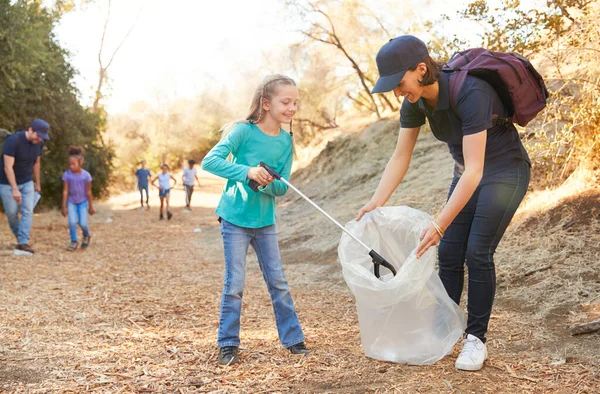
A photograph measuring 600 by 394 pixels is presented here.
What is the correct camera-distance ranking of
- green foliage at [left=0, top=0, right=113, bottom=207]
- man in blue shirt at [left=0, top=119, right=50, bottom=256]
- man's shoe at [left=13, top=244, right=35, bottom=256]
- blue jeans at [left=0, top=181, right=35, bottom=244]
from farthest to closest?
green foliage at [left=0, top=0, right=113, bottom=207] < man's shoe at [left=13, top=244, right=35, bottom=256] < blue jeans at [left=0, top=181, right=35, bottom=244] < man in blue shirt at [left=0, top=119, right=50, bottom=256]

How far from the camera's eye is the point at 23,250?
848 centimetres

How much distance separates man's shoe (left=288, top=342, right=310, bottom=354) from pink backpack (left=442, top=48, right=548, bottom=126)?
1.72m

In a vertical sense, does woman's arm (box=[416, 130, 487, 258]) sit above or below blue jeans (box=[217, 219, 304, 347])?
above

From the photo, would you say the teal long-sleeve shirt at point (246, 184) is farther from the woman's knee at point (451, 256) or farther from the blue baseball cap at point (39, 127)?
the blue baseball cap at point (39, 127)

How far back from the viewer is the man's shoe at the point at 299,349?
3750mm

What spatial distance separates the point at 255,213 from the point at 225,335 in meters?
0.76

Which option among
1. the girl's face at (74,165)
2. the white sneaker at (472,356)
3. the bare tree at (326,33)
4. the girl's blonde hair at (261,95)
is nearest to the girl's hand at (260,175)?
the girl's blonde hair at (261,95)

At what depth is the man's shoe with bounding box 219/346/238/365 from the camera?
3.61 m

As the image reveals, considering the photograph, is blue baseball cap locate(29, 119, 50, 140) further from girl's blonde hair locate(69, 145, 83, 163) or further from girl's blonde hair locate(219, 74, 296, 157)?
girl's blonde hair locate(219, 74, 296, 157)

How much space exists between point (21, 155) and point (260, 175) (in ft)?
19.5

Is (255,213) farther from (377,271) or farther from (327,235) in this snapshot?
(327,235)

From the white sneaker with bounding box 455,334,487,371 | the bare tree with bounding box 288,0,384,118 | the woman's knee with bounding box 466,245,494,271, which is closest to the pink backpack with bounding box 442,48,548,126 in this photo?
the woman's knee with bounding box 466,245,494,271

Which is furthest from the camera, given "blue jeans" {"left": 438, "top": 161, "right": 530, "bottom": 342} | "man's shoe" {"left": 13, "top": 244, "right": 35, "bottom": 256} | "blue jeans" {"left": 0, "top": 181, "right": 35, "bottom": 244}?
"man's shoe" {"left": 13, "top": 244, "right": 35, "bottom": 256}

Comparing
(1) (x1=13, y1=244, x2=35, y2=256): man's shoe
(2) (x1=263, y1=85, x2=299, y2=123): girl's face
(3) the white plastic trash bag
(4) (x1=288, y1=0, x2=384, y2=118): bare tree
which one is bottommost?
(1) (x1=13, y1=244, x2=35, y2=256): man's shoe
